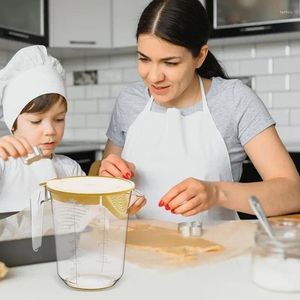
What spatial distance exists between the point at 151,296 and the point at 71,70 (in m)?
3.08

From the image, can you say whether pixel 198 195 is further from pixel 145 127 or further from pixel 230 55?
pixel 230 55

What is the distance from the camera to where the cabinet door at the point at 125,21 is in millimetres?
3062

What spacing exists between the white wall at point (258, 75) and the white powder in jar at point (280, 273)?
90.7 inches

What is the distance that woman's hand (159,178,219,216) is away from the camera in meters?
0.93

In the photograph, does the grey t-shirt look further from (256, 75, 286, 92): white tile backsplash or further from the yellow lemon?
(256, 75, 286, 92): white tile backsplash

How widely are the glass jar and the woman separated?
1.58 ft

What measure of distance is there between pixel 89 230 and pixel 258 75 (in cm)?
247

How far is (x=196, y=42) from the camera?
1386 mm

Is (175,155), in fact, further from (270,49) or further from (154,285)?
(270,49)

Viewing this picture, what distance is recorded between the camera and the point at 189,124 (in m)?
1.47

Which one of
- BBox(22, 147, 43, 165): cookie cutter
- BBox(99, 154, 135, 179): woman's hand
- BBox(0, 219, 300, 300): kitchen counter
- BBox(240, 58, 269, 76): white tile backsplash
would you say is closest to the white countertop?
BBox(0, 219, 300, 300): kitchen counter

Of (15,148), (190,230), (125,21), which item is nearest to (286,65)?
(125,21)

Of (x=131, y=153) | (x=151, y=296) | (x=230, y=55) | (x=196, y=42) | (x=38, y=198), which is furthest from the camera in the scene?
(x=230, y=55)

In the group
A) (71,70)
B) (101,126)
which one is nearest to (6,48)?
(71,70)
